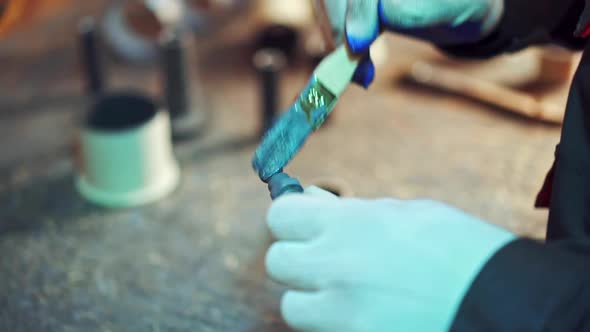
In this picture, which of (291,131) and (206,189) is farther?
(206,189)

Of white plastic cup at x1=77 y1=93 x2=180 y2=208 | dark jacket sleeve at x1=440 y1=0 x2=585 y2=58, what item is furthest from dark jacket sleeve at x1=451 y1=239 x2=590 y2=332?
white plastic cup at x1=77 y1=93 x2=180 y2=208

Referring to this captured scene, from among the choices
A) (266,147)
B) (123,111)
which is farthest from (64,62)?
(266,147)

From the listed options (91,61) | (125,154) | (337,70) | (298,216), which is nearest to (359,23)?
(337,70)

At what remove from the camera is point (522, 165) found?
76 centimetres

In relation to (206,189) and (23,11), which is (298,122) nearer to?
(206,189)

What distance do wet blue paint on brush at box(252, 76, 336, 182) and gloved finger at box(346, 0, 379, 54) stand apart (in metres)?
0.04

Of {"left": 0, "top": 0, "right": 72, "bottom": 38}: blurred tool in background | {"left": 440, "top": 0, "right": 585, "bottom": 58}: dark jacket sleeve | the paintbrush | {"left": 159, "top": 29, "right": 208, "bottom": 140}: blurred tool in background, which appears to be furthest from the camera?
{"left": 159, "top": 29, "right": 208, "bottom": 140}: blurred tool in background

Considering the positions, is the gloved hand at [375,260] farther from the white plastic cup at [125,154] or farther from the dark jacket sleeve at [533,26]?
the white plastic cup at [125,154]

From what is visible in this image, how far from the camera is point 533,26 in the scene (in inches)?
21.8

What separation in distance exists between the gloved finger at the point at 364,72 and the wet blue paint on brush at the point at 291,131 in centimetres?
6

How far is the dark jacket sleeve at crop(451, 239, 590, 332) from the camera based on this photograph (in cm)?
34

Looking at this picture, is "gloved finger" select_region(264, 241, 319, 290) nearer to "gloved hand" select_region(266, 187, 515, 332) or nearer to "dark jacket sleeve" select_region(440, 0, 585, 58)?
"gloved hand" select_region(266, 187, 515, 332)

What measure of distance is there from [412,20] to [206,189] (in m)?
0.33

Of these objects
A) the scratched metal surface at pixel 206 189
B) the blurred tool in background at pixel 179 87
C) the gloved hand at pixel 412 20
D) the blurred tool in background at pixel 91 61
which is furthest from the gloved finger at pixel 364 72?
the blurred tool in background at pixel 91 61
